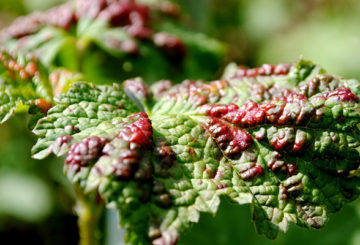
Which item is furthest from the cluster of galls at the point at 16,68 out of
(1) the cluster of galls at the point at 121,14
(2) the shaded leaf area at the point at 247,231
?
(2) the shaded leaf area at the point at 247,231

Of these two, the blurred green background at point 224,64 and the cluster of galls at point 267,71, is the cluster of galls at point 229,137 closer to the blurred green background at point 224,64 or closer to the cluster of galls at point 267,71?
the cluster of galls at point 267,71

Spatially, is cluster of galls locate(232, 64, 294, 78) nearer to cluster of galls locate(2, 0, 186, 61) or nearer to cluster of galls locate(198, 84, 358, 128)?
cluster of galls locate(198, 84, 358, 128)

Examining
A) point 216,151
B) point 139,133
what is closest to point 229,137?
point 216,151

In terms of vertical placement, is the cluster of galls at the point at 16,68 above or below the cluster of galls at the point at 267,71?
below

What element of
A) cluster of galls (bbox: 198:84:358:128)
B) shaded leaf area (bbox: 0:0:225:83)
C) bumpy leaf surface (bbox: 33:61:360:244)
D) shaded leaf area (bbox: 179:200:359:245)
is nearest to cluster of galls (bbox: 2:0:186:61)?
shaded leaf area (bbox: 0:0:225:83)

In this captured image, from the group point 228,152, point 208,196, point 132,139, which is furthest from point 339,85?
point 132,139

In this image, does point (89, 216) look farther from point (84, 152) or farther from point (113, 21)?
point (113, 21)
